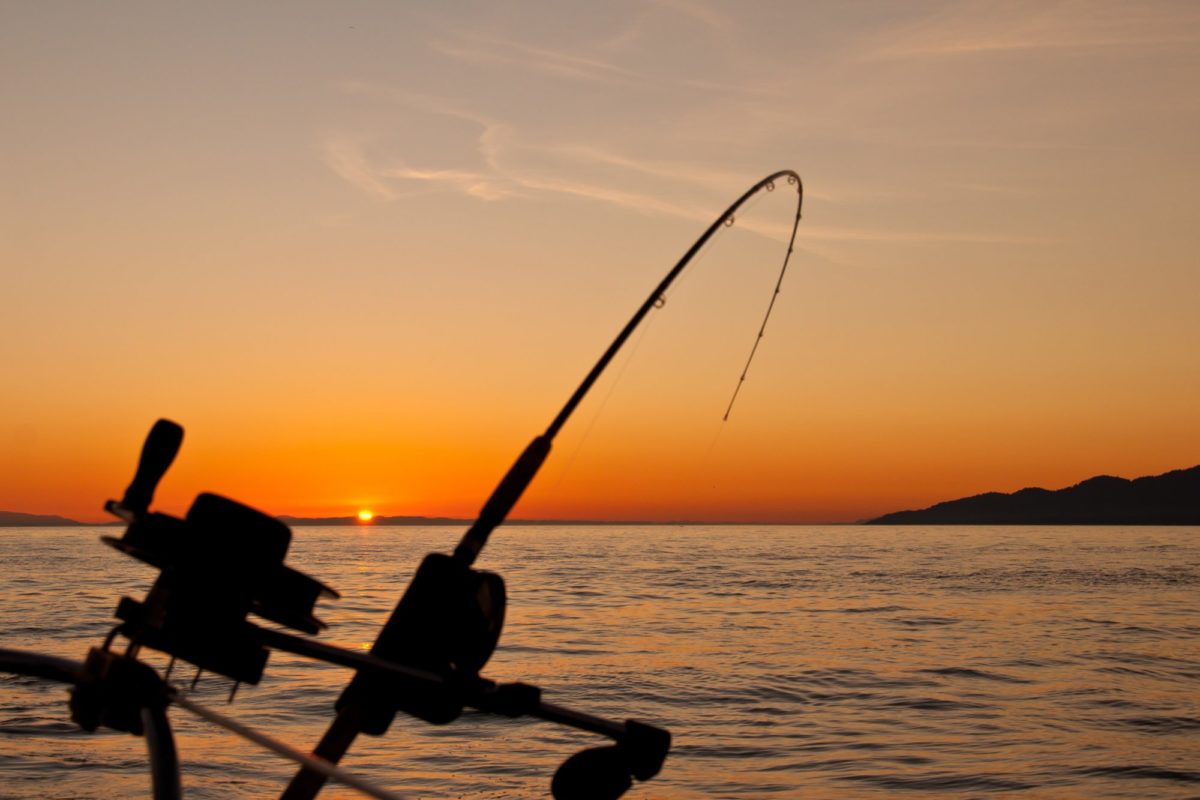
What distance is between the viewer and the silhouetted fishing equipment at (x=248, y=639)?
2.25 metres

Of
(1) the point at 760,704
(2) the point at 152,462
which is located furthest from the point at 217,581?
(1) the point at 760,704

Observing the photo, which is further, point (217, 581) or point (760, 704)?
point (760, 704)

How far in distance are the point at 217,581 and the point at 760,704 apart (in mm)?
14428

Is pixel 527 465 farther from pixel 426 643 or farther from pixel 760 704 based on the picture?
pixel 760 704

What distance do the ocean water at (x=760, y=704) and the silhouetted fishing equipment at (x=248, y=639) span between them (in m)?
8.07

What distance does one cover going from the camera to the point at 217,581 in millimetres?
2262

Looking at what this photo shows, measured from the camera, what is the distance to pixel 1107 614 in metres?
31.0

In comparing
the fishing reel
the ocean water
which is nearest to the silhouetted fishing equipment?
the fishing reel

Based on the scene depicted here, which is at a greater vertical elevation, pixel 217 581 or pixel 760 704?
pixel 217 581

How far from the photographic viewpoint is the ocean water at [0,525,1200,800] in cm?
1123

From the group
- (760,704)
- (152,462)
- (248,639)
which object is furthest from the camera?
(760,704)

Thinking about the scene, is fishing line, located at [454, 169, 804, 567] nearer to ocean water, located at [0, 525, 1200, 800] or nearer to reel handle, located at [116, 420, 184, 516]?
reel handle, located at [116, 420, 184, 516]

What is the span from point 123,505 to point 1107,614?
32.4m

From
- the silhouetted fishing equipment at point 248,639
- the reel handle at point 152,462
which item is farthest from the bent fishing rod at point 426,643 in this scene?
the reel handle at point 152,462
